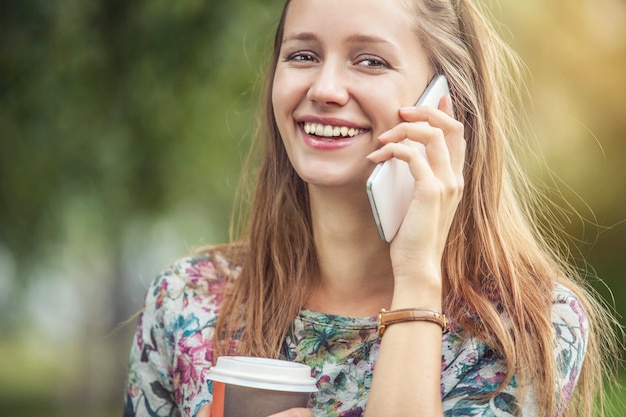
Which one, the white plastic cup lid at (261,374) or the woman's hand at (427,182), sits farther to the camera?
the woman's hand at (427,182)

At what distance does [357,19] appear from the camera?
92.7 inches

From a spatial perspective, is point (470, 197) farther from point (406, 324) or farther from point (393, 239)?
point (406, 324)

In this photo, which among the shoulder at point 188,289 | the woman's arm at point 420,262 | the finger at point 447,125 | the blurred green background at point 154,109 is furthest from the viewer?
the blurred green background at point 154,109

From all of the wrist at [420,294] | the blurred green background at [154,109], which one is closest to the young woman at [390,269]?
the wrist at [420,294]

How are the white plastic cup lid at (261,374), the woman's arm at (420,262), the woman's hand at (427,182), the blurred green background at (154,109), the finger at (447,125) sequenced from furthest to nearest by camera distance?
1. the blurred green background at (154,109)
2. the finger at (447,125)
3. the woman's hand at (427,182)
4. the woman's arm at (420,262)
5. the white plastic cup lid at (261,374)

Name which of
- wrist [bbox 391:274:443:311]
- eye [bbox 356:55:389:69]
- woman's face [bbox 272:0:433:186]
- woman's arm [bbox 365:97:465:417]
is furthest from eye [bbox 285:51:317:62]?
wrist [bbox 391:274:443:311]

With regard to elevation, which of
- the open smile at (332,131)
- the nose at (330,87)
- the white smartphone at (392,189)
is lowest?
the white smartphone at (392,189)

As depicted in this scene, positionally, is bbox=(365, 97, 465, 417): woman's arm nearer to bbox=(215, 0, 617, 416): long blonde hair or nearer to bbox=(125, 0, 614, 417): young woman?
bbox=(125, 0, 614, 417): young woman

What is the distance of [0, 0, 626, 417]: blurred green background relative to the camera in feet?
17.2

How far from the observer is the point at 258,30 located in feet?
17.3

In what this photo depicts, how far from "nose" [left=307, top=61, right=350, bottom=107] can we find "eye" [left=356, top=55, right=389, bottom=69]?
1.8 inches

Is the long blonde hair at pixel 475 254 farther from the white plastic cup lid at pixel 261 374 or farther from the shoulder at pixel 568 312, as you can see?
the white plastic cup lid at pixel 261 374

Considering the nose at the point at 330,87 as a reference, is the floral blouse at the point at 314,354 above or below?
below

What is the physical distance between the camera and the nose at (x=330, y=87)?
7.65 feet
